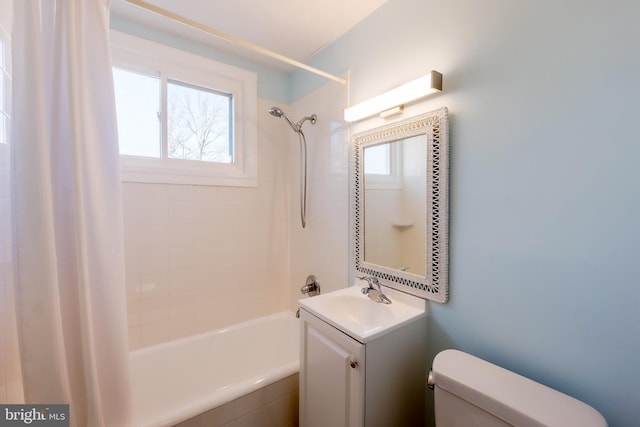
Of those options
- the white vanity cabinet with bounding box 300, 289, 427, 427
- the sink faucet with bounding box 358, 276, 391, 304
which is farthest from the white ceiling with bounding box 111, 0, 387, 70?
the white vanity cabinet with bounding box 300, 289, 427, 427

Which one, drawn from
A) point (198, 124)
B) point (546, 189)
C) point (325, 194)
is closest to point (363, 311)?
point (325, 194)

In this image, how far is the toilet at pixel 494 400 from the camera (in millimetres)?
746

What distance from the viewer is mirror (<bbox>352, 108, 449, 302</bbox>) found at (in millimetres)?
1188

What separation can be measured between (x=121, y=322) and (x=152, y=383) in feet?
3.42

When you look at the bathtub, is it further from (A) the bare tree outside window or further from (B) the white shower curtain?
(A) the bare tree outside window

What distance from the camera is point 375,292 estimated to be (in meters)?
1.42

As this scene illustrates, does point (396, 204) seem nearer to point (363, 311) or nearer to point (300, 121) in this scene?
point (363, 311)

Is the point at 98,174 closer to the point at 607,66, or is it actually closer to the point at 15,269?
the point at 15,269

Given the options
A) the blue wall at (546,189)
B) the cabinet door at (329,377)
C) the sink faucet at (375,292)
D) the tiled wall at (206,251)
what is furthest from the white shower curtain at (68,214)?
the blue wall at (546,189)

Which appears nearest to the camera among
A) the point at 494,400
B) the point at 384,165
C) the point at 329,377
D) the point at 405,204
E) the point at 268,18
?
the point at 494,400

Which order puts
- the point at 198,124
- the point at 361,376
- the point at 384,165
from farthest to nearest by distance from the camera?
the point at 198,124 → the point at 384,165 → the point at 361,376

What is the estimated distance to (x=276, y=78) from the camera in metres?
2.26

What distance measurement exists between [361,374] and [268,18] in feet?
6.51

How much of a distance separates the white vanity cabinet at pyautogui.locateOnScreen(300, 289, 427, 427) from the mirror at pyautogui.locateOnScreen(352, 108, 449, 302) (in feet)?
0.80
